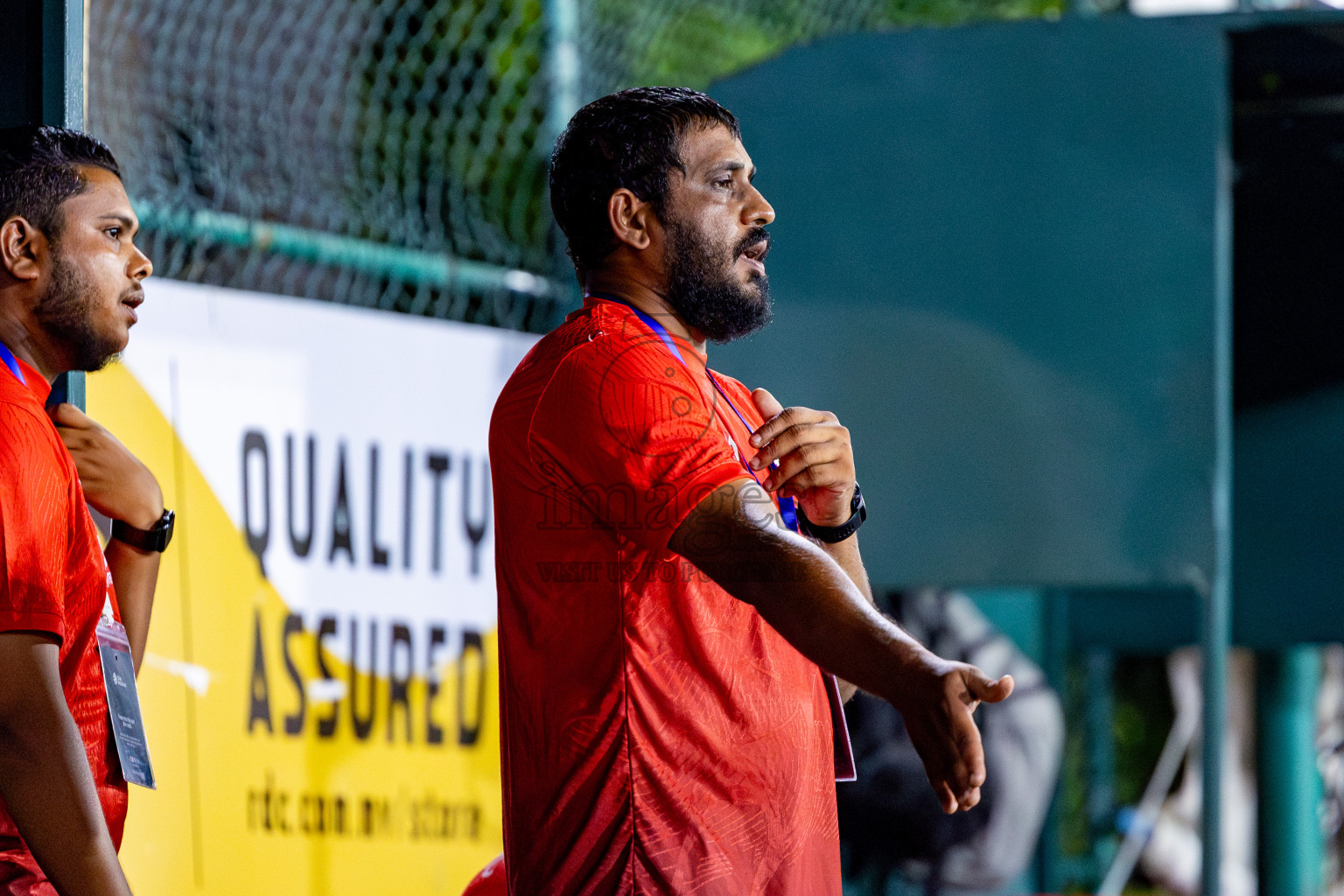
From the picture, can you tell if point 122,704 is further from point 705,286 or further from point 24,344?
point 705,286

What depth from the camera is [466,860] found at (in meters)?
4.18

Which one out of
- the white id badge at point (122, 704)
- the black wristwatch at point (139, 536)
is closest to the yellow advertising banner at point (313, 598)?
the black wristwatch at point (139, 536)

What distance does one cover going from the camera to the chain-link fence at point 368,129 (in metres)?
4.06

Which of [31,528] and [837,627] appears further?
[31,528]

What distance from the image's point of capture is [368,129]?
15.9 ft

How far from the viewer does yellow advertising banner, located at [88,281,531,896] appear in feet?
11.1

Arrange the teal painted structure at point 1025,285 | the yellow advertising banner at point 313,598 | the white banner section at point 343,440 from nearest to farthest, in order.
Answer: the yellow advertising banner at point 313,598 < the white banner section at point 343,440 < the teal painted structure at point 1025,285

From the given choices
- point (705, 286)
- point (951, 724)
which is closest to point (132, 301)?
point (705, 286)

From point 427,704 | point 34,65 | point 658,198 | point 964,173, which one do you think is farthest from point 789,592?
point 964,173

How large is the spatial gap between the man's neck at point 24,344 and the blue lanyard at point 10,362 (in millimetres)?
16

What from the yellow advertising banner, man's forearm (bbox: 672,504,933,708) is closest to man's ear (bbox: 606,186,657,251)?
man's forearm (bbox: 672,504,933,708)

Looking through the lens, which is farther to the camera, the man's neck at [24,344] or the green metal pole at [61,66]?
the green metal pole at [61,66]

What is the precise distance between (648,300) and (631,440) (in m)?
0.37

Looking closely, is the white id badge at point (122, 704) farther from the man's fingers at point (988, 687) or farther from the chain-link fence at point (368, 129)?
the chain-link fence at point (368, 129)
